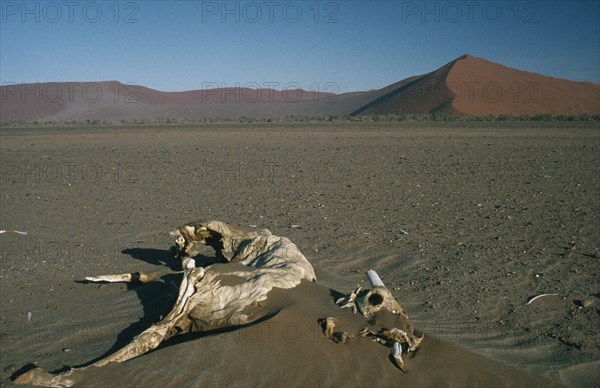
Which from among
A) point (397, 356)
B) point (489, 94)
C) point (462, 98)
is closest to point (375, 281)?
point (397, 356)

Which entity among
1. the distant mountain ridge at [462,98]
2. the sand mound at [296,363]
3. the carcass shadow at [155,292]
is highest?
the distant mountain ridge at [462,98]

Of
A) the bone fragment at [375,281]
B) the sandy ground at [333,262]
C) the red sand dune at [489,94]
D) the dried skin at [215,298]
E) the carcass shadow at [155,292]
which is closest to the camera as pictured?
the sandy ground at [333,262]

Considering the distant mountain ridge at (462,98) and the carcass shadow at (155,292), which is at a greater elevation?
the distant mountain ridge at (462,98)

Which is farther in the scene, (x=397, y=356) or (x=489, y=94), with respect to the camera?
(x=489, y=94)

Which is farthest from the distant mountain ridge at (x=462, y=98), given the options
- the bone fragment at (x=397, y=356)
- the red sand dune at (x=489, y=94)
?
the bone fragment at (x=397, y=356)

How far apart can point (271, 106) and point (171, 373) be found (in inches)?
5185

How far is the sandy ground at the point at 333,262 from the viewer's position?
3.41 m

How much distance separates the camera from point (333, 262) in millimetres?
6066

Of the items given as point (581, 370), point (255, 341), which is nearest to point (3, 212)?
point (255, 341)

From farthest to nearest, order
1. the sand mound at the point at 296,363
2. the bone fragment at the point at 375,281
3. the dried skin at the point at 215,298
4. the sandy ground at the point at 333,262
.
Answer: the bone fragment at the point at 375,281 → the dried skin at the point at 215,298 → the sandy ground at the point at 333,262 → the sand mound at the point at 296,363

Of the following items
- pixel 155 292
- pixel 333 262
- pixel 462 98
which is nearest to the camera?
pixel 155 292

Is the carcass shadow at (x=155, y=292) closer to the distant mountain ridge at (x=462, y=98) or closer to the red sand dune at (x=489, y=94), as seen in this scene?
the distant mountain ridge at (x=462, y=98)

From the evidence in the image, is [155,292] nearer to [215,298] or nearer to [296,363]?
[215,298]

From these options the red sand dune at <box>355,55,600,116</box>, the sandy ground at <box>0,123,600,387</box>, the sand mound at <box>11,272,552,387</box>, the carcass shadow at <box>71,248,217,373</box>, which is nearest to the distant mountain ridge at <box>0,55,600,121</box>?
the red sand dune at <box>355,55,600,116</box>
